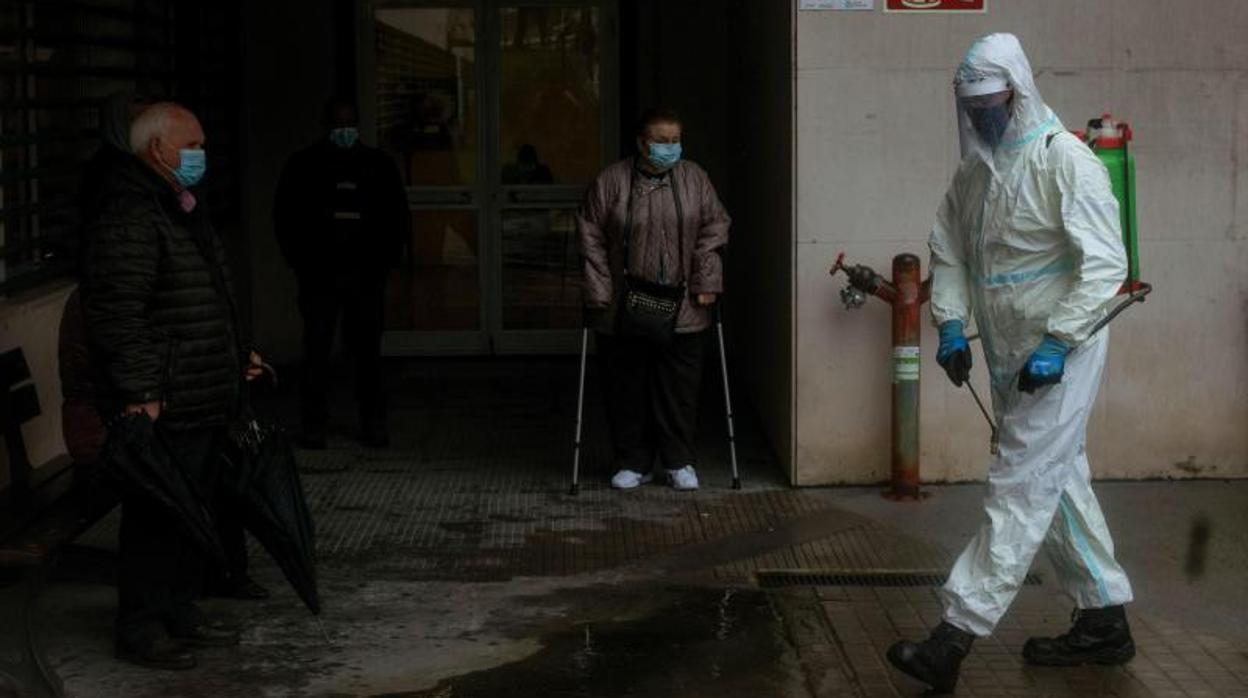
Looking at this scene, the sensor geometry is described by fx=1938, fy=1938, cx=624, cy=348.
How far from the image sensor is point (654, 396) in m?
9.02

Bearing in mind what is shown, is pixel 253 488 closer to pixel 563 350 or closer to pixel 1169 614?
pixel 1169 614

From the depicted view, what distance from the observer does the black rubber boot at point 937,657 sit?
19.5 feet

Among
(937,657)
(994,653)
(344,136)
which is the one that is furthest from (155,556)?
(344,136)

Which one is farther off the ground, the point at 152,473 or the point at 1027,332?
the point at 1027,332

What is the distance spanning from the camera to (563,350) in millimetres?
12750

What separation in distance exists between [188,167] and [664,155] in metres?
2.80

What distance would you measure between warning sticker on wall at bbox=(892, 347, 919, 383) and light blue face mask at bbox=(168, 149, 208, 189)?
11.1 feet

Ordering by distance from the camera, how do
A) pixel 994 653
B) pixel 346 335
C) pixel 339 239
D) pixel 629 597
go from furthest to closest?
pixel 346 335
pixel 339 239
pixel 629 597
pixel 994 653

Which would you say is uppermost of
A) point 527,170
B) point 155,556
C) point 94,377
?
point 527,170

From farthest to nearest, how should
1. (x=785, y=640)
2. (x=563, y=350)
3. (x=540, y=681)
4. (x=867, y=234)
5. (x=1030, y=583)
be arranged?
(x=563, y=350) → (x=867, y=234) → (x=1030, y=583) → (x=785, y=640) → (x=540, y=681)

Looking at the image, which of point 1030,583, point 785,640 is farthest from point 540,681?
point 1030,583

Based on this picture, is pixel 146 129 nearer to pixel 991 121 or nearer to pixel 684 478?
pixel 991 121

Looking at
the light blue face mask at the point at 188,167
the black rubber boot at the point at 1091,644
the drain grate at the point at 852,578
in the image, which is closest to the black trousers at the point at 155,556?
the light blue face mask at the point at 188,167

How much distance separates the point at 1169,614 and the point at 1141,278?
2220mm
